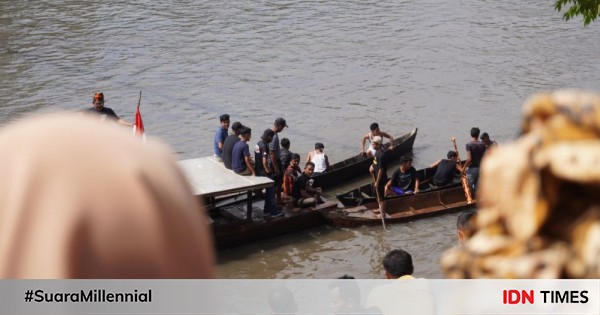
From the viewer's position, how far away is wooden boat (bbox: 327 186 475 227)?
15.5 m

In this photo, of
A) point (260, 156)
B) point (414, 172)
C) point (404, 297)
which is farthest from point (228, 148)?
point (404, 297)

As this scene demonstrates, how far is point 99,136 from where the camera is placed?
1.15 meters

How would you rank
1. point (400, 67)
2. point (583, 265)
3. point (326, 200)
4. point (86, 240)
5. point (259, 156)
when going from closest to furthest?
point (583, 265), point (86, 240), point (259, 156), point (326, 200), point (400, 67)

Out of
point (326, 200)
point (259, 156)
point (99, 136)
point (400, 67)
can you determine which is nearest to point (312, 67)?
point (400, 67)

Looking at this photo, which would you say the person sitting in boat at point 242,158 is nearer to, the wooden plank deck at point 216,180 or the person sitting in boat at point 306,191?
the wooden plank deck at point 216,180

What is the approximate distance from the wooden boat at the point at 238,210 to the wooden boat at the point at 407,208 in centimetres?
28

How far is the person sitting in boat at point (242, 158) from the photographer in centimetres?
1389

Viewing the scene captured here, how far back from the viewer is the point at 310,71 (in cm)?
2639

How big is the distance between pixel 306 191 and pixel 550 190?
597 inches

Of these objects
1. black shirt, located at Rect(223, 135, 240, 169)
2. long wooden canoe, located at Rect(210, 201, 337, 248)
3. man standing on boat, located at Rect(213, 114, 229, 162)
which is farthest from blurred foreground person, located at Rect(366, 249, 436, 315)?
→ man standing on boat, located at Rect(213, 114, 229, 162)

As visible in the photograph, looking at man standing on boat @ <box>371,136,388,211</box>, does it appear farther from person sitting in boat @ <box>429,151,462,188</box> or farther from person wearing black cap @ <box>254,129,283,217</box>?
person wearing black cap @ <box>254,129,283,217</box>

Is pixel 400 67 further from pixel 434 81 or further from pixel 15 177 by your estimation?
pixel 15 177

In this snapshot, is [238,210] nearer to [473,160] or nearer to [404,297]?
[473,160]

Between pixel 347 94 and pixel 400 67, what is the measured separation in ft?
9.79
